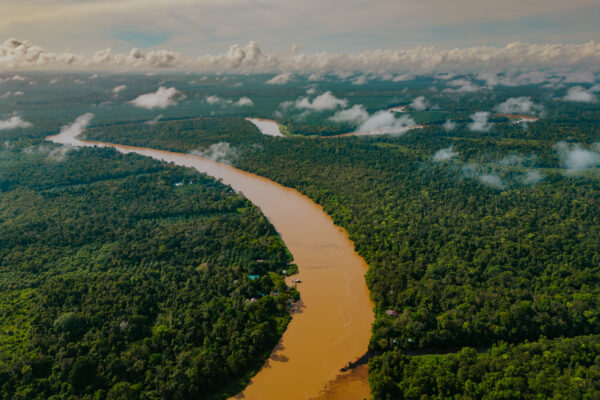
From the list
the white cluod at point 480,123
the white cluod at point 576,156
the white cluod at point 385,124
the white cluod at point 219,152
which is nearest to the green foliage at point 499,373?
the white cluod at point 576,156

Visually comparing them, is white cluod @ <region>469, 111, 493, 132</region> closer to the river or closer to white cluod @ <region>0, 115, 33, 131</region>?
the river

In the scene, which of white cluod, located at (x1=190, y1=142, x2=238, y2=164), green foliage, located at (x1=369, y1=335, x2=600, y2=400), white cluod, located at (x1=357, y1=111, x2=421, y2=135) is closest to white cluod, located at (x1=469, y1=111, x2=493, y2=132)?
white cluod, located at (x1=357, y1=111, x2=421, y2=135)

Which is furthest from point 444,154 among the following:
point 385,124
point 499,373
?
point 499,373

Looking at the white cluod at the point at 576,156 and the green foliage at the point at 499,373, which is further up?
the white cluod at the point at 576,156

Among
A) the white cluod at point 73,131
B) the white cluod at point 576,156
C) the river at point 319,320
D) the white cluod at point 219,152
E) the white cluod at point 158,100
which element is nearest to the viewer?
the river at point 319,320

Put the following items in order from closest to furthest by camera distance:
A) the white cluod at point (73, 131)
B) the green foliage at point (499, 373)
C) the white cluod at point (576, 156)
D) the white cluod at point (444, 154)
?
the green foliage at point (499, 373), the white cluod at point (576, 156), the white cluod at point (444, 154), the white cluod at point (73, 131)

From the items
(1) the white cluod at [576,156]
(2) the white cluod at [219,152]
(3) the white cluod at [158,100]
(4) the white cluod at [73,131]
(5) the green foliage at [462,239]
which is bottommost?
(5) the green foliage at [462,239]

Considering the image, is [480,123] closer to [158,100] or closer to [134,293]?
[134,293]

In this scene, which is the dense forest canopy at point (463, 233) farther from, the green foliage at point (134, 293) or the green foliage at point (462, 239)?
the green foliage at point (134, 293)

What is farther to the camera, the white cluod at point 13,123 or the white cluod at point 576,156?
the white cluod at point 13,123
